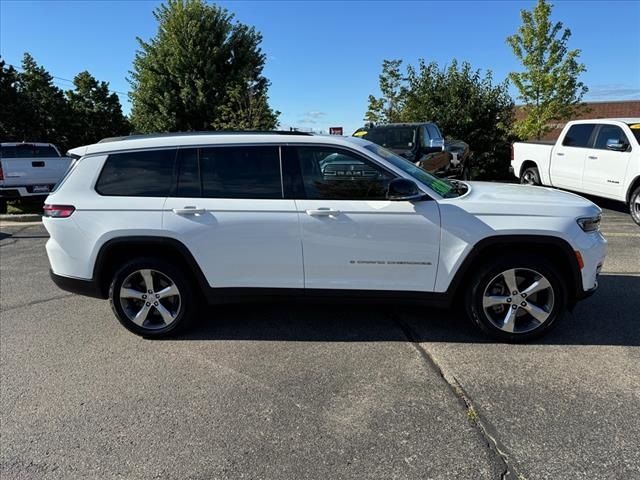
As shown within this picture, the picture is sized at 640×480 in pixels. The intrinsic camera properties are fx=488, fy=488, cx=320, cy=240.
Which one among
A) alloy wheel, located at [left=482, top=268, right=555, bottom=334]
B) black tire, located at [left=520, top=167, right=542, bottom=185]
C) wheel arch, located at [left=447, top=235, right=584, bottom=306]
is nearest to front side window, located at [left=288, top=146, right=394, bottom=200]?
wheel arch, located at [left=447, top=235, right=584, bottom=306]

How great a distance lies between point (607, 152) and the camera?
913 centimetres

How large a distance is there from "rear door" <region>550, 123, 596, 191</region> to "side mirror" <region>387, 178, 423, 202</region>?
746 centimetres

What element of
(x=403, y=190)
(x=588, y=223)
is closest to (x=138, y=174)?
(x=403, y=190)

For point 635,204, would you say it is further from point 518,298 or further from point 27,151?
point 27,151

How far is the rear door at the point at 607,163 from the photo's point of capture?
8.80 meters

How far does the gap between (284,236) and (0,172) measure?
9590 millimetres

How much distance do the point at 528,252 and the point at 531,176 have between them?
8530 millimetres

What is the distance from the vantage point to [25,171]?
10961 mm

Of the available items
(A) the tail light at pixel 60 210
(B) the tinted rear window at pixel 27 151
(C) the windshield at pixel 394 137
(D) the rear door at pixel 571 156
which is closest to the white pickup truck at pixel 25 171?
(B) the tinted rear window at pixel 27 151

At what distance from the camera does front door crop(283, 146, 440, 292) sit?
12.8ft

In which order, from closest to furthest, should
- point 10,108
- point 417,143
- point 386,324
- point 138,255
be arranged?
point 138,255
point 386,324
point 417,143
point 10,108

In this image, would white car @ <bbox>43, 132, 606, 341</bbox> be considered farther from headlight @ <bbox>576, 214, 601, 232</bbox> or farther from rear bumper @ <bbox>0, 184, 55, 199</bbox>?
rear bumper @ <bbox>0, 184, 55, 199</bbox>

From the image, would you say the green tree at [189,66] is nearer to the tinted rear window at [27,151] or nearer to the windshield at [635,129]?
the tinted rear window at [27,151]

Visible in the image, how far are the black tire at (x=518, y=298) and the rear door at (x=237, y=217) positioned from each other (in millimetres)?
1465
